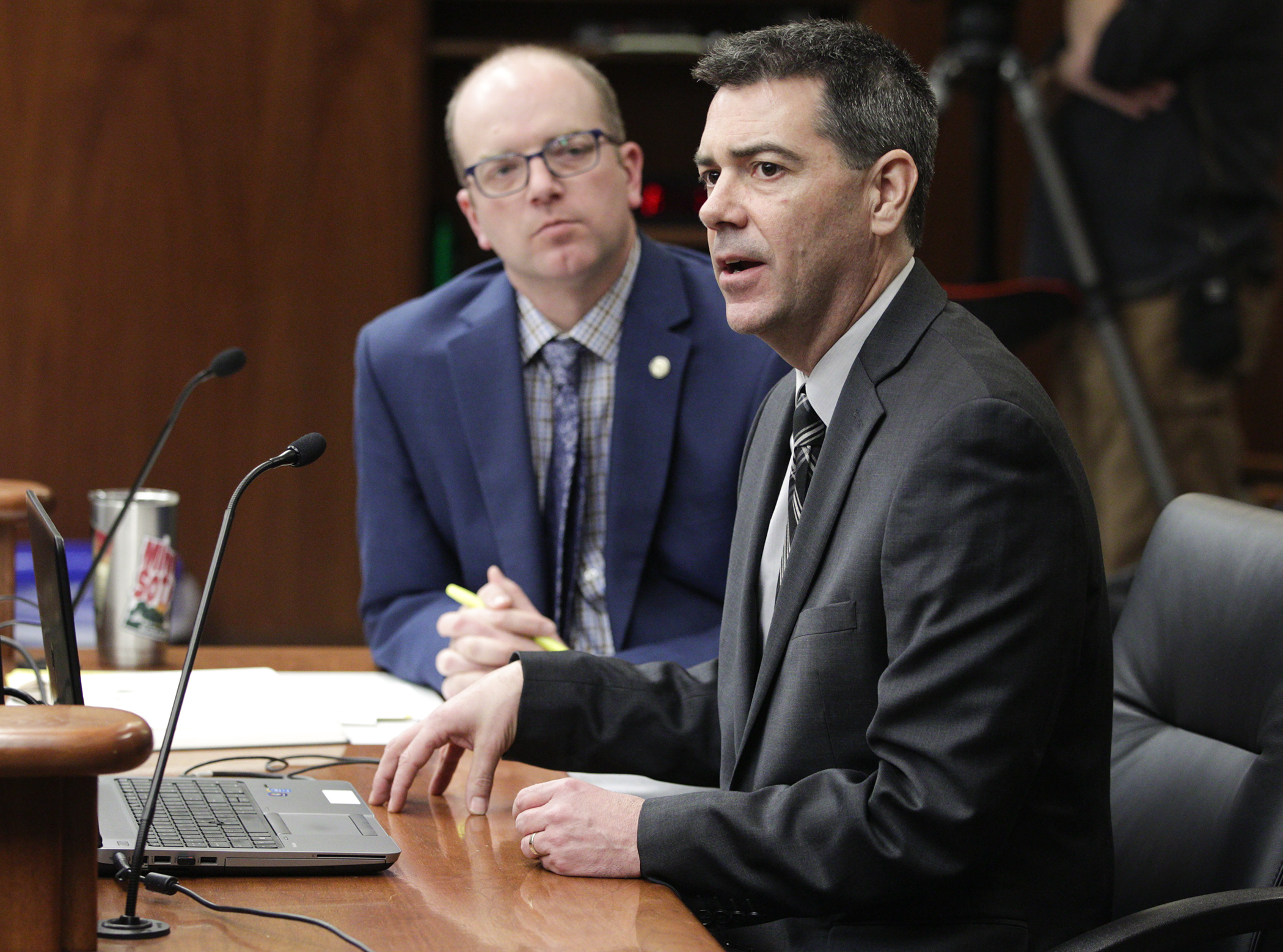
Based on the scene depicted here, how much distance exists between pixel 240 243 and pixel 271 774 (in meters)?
2.74

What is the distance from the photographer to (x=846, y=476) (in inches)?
46.3

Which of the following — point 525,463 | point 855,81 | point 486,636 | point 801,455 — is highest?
point 855,81

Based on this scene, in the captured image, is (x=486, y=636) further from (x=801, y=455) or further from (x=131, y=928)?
(x=131, y=928)

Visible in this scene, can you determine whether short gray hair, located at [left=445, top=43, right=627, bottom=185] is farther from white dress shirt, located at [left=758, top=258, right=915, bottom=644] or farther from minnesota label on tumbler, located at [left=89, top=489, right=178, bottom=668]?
white dress shirt, located at [left=758, top=258, right=915, bottom=644]

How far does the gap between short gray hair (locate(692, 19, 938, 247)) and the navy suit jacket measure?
0.67m

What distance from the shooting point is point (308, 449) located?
3.92 ft

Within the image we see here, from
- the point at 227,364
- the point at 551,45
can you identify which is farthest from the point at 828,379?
the point at 551,45

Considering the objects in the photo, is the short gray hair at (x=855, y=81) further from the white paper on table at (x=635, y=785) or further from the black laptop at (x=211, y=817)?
the black laptop at (x=211, y=817)

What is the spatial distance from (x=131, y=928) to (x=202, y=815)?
0.22 meters

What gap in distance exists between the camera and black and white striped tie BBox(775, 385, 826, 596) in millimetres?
1298

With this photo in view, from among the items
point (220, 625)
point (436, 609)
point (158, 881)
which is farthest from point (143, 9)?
point (158, 881)

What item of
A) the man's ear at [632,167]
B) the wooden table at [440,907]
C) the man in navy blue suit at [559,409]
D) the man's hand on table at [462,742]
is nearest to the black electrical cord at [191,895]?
the wooden table at [440,907]

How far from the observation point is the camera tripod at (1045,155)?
361 cm

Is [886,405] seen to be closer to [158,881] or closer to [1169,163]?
[158,881]
